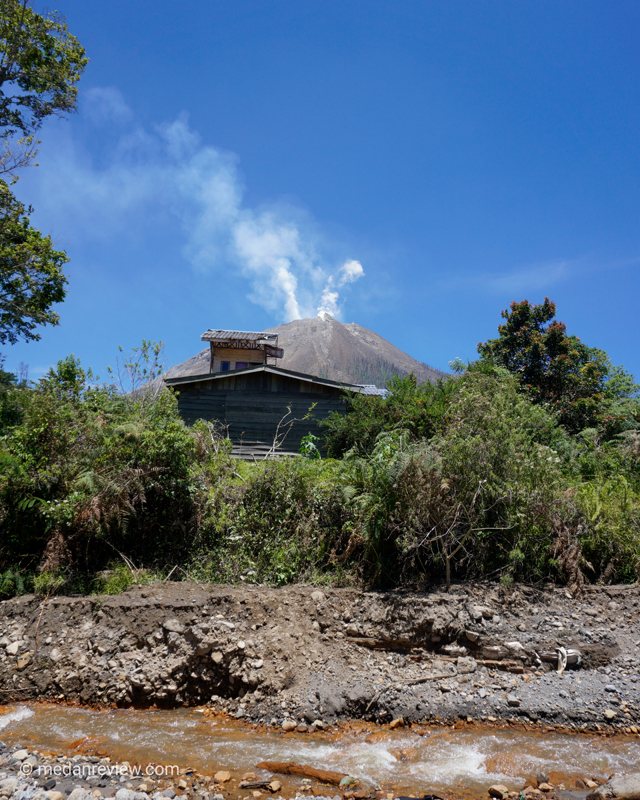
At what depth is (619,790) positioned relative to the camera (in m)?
4.05

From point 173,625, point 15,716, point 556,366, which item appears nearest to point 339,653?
point 173,625

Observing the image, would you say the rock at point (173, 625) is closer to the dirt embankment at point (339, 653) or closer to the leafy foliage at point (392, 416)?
the dirt embankment at point (339, 653)

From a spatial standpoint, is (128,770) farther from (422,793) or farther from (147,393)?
(147,393)

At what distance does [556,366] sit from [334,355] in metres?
144

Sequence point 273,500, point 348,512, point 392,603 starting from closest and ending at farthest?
point 392,603 < point 348,512 < point 273,500

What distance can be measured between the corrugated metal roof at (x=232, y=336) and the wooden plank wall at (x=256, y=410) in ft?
42.4

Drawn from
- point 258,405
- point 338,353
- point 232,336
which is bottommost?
point 258,405

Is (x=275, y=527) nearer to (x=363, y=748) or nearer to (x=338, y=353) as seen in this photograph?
(x=363, y=748)

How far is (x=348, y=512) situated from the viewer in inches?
332

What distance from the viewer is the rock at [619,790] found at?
13.2 ft

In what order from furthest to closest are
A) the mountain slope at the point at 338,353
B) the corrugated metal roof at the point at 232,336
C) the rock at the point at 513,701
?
the mountain slope at the point at 338,353 → the corrugated metal roof at the point at 232,336 → the rock at the point at 513,701

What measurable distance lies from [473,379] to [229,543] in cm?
743

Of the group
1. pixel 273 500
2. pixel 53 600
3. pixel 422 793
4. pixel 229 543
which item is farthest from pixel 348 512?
pixel 53 600

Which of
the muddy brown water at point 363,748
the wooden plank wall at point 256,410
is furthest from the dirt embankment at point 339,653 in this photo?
the wooden plank wall at point 256,410
